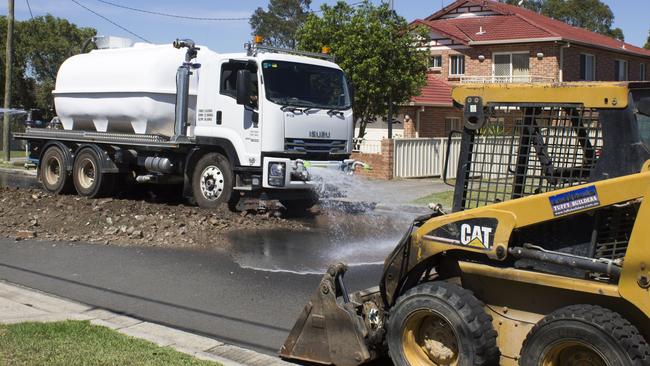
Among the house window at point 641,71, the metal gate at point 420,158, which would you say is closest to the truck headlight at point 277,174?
the metal gate at point 420,158

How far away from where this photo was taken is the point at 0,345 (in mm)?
5406

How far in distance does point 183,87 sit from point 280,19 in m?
62.0

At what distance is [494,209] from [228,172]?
905 centimetres

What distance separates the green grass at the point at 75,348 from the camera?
514cm

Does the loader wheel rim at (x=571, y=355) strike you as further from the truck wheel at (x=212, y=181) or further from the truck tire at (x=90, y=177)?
the truck tire at (x=90, y=177)

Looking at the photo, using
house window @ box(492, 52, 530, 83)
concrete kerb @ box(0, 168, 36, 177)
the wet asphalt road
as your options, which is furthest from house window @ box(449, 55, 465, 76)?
the wet asphalt road

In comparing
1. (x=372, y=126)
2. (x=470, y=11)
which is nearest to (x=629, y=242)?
(x=372, y=126)

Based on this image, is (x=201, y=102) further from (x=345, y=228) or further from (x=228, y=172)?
(x=345, y=228)

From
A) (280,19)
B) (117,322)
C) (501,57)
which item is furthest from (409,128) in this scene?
(280,19)

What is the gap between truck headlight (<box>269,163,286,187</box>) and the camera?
12.5 metres

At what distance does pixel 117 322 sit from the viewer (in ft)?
21.3

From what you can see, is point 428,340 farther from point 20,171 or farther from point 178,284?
point 20,171

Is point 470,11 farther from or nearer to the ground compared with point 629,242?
farther from the ground

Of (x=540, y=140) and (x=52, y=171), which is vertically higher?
(x=540, y=140)
